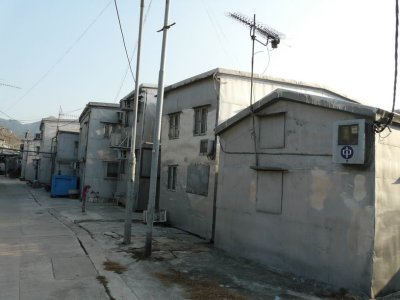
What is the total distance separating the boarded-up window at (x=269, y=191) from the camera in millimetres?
9867

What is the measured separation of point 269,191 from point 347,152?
270 centimetres

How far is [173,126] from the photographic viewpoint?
57.4ft

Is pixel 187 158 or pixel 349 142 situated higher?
pixel 349 142

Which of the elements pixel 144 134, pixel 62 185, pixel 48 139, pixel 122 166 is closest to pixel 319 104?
pixel 144 134

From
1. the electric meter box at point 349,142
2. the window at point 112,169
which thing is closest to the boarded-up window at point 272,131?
the electric meter box at point 349,142

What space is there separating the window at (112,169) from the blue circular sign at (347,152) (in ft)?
73.5

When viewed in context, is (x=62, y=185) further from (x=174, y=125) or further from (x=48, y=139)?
(x=48, y=139)

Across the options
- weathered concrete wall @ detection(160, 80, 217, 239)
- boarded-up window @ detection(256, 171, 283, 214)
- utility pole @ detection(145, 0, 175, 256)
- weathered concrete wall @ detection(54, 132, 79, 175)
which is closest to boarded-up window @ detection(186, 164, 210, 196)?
weathered concrete wall @ detection(160, 80, 217, 239)

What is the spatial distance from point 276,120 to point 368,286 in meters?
4.56

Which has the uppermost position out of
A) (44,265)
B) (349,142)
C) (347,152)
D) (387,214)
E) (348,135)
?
(348,135)

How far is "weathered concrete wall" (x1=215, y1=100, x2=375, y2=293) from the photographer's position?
26.0 ft

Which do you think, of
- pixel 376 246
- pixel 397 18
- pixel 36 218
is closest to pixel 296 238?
pixel 376 246

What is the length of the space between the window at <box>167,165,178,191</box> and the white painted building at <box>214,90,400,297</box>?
Result: 5637mm

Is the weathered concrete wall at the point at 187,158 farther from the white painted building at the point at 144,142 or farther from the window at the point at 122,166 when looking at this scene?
the window at the point at 122,166
